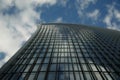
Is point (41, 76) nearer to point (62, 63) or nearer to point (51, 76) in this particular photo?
point (51, 76)

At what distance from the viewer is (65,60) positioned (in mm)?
34969

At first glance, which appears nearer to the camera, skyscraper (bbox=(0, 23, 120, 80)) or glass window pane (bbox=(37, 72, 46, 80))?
glass window pane (bbox=(37, 72, 46, 80))

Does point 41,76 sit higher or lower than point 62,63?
higher

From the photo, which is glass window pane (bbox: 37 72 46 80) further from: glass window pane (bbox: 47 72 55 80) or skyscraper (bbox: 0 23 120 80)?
glass window pane (bbox: 47 72 55 80)

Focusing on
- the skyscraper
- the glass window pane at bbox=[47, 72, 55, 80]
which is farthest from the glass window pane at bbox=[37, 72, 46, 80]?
the glass window pane at bbox=[47, 72, 55, 80]

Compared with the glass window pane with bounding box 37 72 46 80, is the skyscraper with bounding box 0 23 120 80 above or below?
below

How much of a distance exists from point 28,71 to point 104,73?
12606mm

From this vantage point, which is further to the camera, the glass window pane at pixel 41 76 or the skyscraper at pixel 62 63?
the skyscraper at pixel 62 63

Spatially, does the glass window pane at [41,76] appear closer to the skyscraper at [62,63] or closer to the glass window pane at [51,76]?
the skyscraper at [62,63]

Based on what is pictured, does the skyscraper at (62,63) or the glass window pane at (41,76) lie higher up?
the glass window pane at (41,76)

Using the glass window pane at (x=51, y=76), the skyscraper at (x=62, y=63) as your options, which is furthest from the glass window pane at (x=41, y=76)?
the glass window pane at (x=51, y=76)

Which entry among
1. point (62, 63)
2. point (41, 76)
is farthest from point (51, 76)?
point (62, 63)

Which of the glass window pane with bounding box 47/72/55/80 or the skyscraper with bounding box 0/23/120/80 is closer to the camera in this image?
the glass window pane with bounding box 47/72/55/80

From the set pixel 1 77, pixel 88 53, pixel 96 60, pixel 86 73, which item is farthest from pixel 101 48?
pixel 1 77
